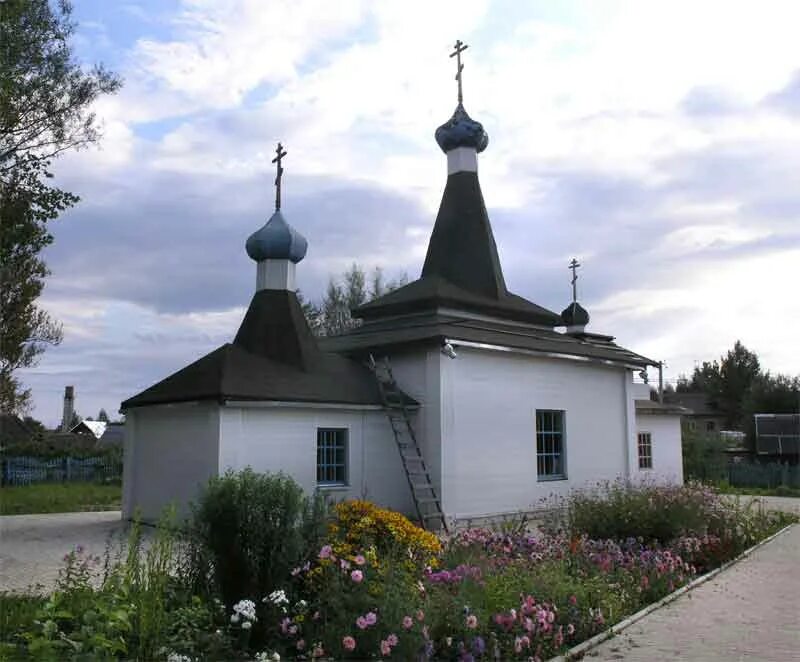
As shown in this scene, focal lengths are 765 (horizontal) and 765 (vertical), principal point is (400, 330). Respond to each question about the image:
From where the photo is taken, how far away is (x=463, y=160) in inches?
755

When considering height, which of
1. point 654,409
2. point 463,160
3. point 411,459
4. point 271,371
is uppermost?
point 463,160

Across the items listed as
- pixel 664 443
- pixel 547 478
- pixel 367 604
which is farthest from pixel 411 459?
pixel 664 443

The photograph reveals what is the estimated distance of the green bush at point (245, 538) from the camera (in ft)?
20.2

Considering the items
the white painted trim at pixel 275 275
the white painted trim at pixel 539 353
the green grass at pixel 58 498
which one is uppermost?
the white painted trim at pixel 275 275

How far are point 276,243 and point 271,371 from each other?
115 inches

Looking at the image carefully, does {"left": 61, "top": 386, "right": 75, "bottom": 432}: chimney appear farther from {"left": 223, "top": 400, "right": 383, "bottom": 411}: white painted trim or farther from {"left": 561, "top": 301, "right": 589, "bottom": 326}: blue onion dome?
{"left": 223, "top": 400, "right": 383, "bottom": 411}: white painted trim

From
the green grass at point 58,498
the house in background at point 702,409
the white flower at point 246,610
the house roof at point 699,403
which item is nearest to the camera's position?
the white flower at point 246,610

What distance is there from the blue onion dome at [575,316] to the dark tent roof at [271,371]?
13.0 meters

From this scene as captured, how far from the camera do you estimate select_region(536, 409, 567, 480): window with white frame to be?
1638 centimetres

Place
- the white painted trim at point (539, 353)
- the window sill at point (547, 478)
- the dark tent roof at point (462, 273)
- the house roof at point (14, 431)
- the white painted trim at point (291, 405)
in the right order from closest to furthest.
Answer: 1. the white painted trim at point (291, 405)
2. the white painted trim at point (539, 353)
3. the window sill at point (547, 478)
4. the dark tent roof at point (462, 273)
5. the house roof at point (14, 431)

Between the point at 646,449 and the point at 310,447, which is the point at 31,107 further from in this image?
the point at 646,449

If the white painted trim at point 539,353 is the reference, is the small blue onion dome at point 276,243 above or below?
above

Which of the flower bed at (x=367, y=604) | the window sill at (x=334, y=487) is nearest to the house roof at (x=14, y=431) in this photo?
the window sill at (x=334, y=487)

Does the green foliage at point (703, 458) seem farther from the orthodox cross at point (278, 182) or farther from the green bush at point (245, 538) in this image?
the green bush at point (245, 538)
